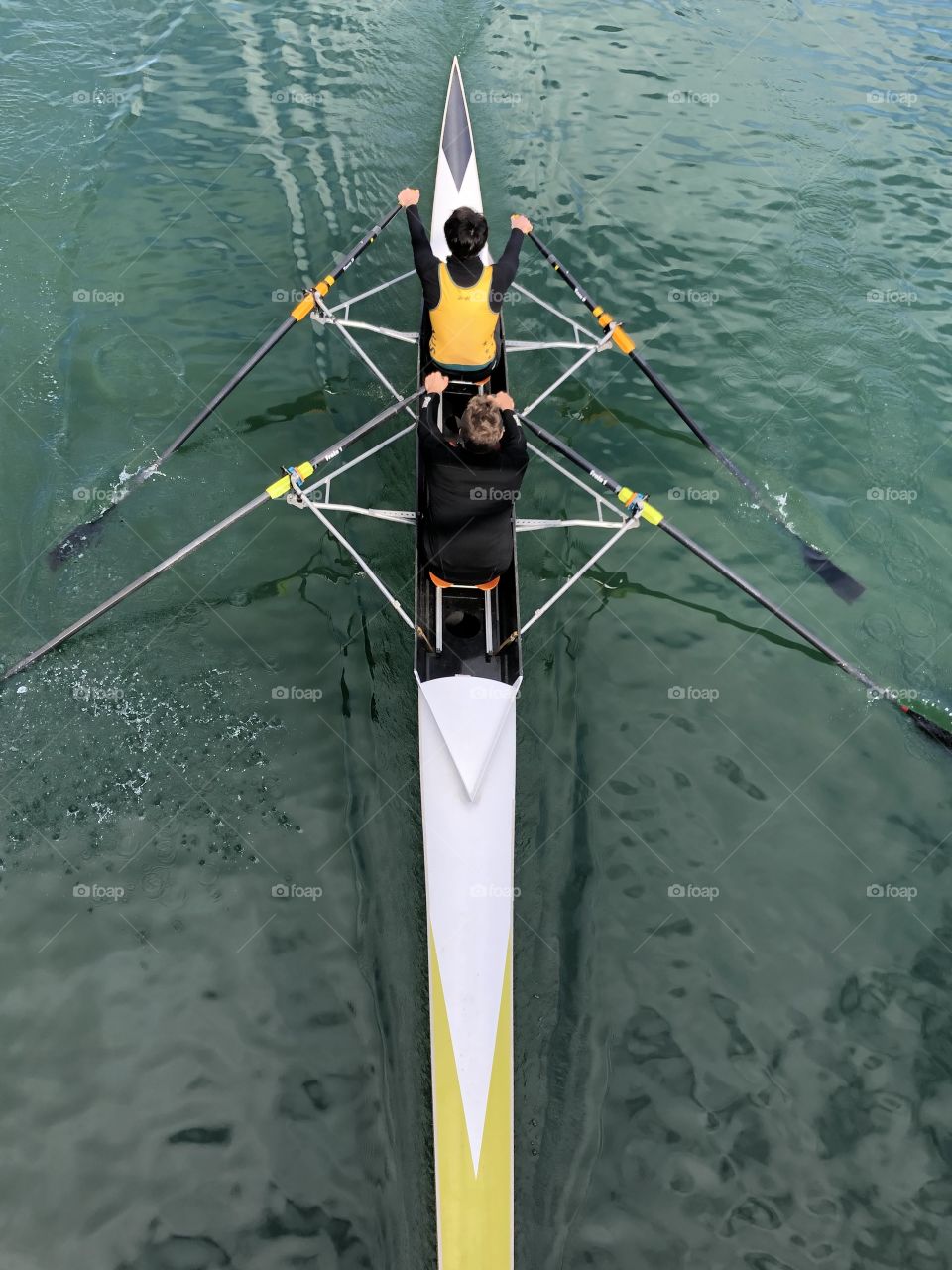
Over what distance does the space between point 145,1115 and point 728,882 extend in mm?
4276

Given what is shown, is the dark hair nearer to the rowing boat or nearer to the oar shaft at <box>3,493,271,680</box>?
the rowing boat

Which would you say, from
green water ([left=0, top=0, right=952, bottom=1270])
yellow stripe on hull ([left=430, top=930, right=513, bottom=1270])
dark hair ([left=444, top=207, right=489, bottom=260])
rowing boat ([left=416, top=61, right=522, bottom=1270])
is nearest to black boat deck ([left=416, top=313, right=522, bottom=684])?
rowing boat ([left=416, top=61, right=522, bottom=1270])

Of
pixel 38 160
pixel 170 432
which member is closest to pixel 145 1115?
pixel 170 432

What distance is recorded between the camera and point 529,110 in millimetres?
12336

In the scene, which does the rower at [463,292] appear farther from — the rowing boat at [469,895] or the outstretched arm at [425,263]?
the rowing boat at [469,895]

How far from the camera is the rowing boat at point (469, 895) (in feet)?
14.6

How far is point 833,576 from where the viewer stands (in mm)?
7930

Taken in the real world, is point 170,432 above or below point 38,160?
below

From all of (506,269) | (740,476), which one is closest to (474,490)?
(506,269)

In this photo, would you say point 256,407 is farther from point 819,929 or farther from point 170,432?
point 819,929

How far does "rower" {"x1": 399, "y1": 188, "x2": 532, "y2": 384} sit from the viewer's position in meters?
6.37

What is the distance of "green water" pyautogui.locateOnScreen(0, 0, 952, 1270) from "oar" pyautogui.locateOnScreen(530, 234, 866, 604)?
0.54 feet

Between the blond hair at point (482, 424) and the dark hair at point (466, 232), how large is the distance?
5.74ft

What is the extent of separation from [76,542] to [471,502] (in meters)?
4.20
